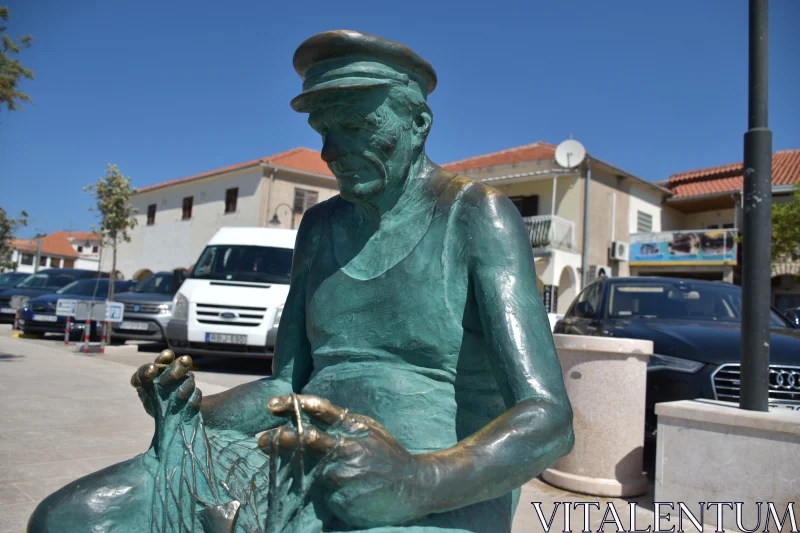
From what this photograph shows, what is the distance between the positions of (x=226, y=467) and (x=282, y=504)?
1.08 ft

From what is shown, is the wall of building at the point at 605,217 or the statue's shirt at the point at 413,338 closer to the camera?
the statue's shirt at the point at 413,338

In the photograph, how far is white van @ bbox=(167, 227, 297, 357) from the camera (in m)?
9.26

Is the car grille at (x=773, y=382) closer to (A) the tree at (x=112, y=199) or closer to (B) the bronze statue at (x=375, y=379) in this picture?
(B) the bronze statue at (x=375, y=379)

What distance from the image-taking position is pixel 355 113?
1.21 metres

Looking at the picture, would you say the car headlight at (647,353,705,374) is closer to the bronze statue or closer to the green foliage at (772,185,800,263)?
the bronze statue

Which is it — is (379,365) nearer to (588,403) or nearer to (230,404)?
(230,404)

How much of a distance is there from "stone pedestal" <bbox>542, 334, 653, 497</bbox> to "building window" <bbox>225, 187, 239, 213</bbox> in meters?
24.0

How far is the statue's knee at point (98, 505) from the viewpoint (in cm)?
103

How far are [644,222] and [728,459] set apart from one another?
22015 millimetres

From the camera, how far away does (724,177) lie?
2383 centimetres

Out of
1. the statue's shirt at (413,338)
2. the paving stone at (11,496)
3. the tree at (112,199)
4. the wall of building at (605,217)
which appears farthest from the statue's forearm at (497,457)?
the wall of building at (605,217)

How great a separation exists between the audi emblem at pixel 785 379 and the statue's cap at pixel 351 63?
4.58m

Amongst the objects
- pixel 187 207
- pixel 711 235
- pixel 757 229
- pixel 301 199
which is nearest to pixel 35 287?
pixel 301 199

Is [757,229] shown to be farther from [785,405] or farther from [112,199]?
[112,199]
